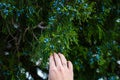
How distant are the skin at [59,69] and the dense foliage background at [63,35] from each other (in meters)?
0.97

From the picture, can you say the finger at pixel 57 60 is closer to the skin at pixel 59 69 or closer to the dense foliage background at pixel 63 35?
the skin at pixel 59 69

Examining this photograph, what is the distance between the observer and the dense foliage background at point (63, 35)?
2.46 meters

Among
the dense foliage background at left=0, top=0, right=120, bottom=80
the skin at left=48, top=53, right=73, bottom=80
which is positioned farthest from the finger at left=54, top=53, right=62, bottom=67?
the dense foliage background at left=0, top=0, right=120, bottom=80

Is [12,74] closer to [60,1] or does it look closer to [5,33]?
[5,33]

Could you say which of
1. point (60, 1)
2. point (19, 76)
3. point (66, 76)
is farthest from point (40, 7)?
point (66, 76)

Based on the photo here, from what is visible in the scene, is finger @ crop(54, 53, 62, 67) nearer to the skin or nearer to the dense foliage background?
the skin

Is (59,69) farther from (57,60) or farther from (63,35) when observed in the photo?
(63,35)

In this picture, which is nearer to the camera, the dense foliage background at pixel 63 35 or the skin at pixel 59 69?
the skin at pixel 59 69

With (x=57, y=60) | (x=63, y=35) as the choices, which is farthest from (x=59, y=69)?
(x=63, y=35)

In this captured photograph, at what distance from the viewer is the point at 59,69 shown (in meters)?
1.39

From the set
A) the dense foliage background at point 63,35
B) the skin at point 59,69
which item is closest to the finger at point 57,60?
the skin at point 59,69

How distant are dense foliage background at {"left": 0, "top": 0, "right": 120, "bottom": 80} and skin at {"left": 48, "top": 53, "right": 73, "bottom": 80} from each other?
0.97 meters

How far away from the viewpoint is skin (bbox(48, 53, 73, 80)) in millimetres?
1359

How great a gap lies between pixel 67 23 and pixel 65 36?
9 cm
